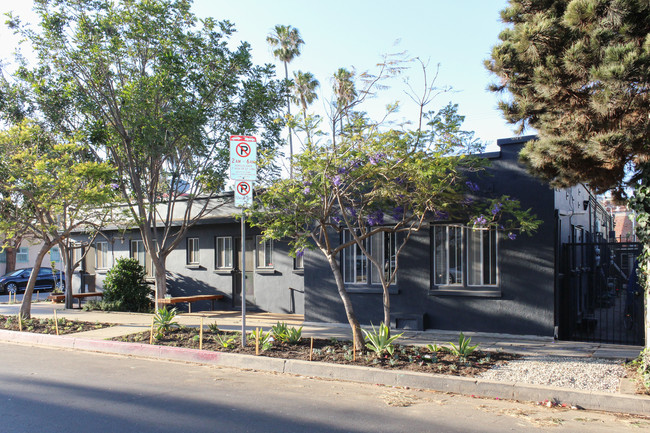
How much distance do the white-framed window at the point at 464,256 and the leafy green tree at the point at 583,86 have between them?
8.57 feet

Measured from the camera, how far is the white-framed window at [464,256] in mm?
11039

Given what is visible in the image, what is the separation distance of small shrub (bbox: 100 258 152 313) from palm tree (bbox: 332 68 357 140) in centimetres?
1136

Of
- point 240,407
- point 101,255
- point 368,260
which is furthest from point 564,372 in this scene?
point 101,255

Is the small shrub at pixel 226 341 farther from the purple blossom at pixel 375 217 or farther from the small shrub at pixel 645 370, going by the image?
the small shrub at pixel 645 370

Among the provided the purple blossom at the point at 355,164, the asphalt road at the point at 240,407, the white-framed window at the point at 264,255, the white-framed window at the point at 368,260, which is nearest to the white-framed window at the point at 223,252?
the white-framed window at the point at 264,255

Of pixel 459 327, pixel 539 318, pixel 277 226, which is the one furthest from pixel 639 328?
pixel 277 226

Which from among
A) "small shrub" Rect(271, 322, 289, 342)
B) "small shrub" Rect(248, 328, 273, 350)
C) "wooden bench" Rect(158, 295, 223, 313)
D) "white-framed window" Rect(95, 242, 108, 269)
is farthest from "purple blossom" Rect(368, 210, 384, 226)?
"white-framed window" Rect(95, 242, 108, 269)

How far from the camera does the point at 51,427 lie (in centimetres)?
556

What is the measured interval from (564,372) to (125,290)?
14.0 meters

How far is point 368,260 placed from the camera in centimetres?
1251

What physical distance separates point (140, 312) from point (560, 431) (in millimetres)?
14347

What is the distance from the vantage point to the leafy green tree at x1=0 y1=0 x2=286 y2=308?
1259 centimetres

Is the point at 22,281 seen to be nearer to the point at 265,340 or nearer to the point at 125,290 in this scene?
the point at 125,290

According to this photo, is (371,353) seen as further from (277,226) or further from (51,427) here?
(51,427)
